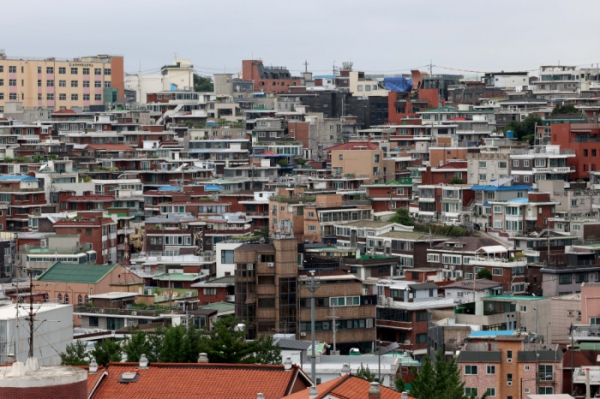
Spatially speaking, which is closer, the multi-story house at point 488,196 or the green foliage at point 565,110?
the multi-story house at point 488,196

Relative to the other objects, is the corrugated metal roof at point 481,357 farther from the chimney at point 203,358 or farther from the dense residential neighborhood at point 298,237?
the chimney at point 203,358

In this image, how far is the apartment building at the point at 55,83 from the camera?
99062 millimetres

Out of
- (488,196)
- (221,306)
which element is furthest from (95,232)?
(488,196)

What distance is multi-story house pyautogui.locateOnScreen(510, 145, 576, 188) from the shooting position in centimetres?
6675

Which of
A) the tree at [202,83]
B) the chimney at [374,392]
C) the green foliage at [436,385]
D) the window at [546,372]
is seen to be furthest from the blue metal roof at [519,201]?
the tree at [202,83]

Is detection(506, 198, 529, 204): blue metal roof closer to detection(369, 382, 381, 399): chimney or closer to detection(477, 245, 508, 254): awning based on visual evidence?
detection(477, 245, 508, 254): awning

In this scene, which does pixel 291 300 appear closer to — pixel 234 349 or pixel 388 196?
pixel 234 349

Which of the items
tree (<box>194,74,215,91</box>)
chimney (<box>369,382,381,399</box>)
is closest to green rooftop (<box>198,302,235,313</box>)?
chimney (<box>369,382,381,399</box>)

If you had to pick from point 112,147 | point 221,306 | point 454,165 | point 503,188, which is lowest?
point 221,306

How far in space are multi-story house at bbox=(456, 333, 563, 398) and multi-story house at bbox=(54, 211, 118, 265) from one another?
76.3 ft

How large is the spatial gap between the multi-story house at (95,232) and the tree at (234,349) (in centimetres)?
2618

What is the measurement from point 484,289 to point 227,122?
127 ft

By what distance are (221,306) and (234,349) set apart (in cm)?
→ 1640

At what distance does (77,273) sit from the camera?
5250cm
